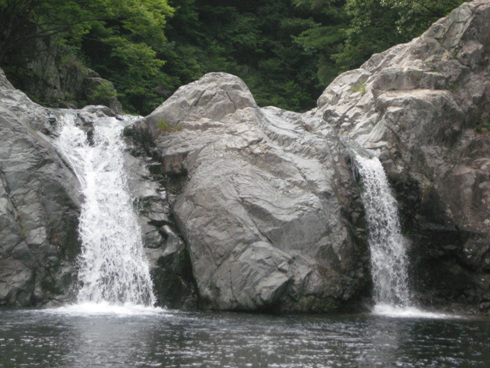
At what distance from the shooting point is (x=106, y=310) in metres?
12.0

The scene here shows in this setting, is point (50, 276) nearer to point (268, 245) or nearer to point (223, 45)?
point (268, 245)

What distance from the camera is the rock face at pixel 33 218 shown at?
40.6 feet

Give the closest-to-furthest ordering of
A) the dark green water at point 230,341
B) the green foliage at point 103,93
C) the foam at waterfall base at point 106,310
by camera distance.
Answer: the dark green water at point 230,341
the foam at waterfall base at point 106,310
the green foliage at point 103,93

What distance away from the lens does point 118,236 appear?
14.0m

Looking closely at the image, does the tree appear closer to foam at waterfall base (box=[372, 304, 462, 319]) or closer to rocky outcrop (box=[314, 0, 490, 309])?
rocky outcrop (box=[314, 0, 490, 309])

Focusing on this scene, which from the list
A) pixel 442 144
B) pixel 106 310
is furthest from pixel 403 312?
pixel 106 310

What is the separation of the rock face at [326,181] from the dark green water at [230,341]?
55.1 inches

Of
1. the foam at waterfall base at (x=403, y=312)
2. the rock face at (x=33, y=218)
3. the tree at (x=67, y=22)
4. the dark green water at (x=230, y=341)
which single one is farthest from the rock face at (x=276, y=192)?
the tree at (x=67, y=22)

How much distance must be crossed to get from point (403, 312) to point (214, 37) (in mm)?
26152

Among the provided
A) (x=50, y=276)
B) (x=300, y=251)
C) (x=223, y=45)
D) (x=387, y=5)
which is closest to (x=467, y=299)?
(x=300, y=251)

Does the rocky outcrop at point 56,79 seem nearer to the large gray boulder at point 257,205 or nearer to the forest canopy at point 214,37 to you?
the forest canopy at point 214,37

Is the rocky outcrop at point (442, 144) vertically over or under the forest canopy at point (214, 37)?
under

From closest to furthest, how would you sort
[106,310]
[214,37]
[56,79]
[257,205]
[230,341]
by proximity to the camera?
[230,341] < [106,310] < [257,205] < [56,79] < [214,37]

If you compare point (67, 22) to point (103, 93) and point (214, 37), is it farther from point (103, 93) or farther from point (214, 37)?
point (214, 37)
